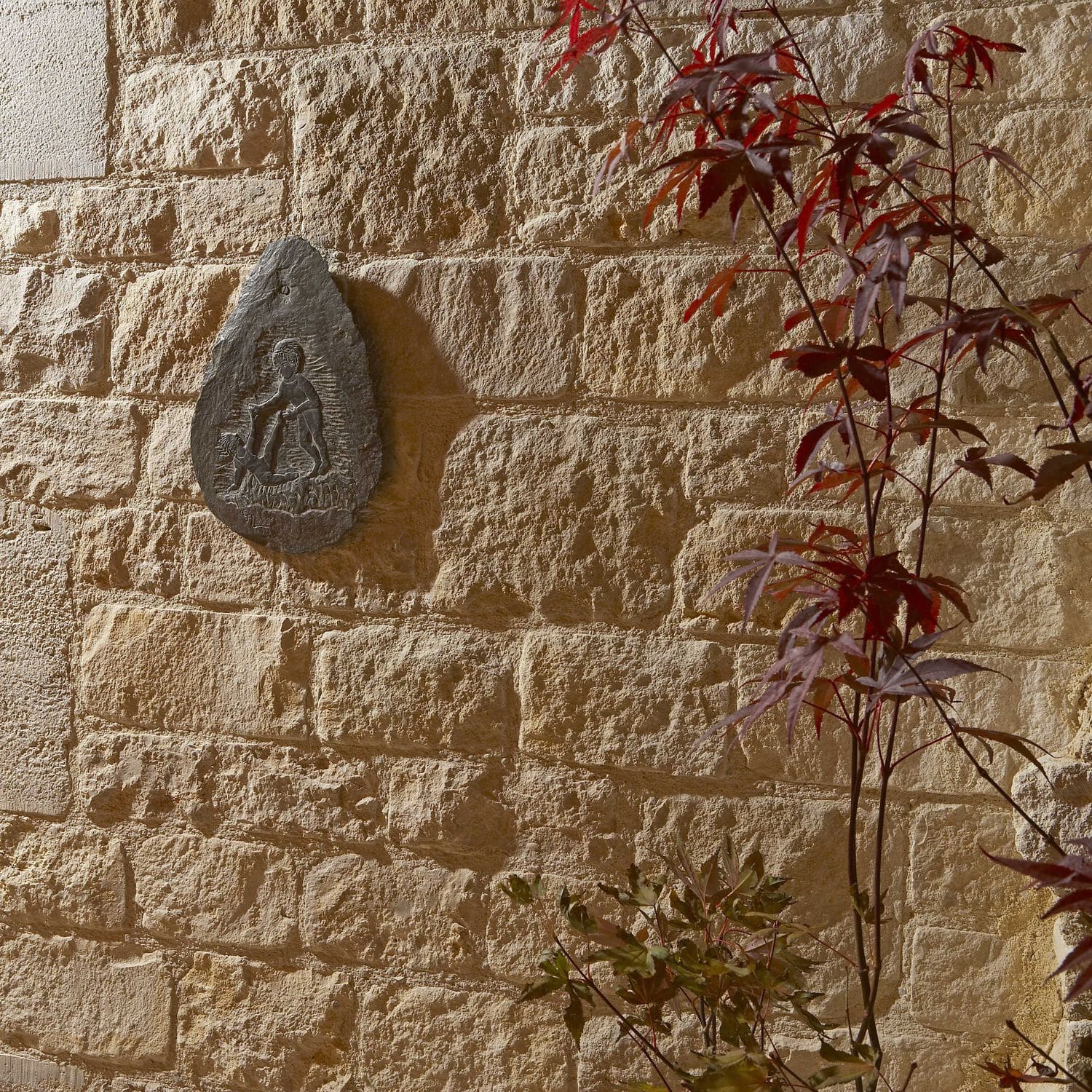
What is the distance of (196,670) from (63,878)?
482 millimetres

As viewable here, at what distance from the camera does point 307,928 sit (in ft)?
6.23

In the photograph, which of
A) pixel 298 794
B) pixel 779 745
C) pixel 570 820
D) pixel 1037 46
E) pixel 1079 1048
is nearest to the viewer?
pixel 1079 1048

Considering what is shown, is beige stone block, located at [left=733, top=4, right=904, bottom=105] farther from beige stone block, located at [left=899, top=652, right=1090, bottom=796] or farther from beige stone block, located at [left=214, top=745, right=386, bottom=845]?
beige stone block, located at [left=214, top=745, right=386, bottom=845]

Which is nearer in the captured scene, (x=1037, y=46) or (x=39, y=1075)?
(x=1037, y=46)

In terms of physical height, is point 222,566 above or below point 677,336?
below

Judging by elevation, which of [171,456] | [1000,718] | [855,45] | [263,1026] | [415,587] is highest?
[855,45]

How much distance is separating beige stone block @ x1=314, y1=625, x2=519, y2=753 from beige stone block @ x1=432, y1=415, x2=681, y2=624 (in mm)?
77

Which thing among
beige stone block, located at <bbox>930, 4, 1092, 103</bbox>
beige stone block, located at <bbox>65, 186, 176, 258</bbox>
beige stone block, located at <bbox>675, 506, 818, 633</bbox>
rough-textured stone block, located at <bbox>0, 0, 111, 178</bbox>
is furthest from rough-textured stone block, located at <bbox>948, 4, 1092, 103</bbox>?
rough-textured stone block, located at <bbox>0, 0, 111, 178</bbox>

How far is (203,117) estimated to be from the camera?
6.43 feet

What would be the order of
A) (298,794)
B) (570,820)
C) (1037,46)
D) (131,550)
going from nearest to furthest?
1. (1037,46)
2. (570,820)
3. (298,794)
4. (131,550)

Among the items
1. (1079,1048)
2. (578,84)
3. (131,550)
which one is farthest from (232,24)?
(1079,1048)

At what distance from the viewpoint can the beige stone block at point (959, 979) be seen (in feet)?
5.15

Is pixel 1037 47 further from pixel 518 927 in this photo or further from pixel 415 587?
pixel 518 927

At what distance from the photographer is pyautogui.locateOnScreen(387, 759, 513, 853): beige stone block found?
1.81m
